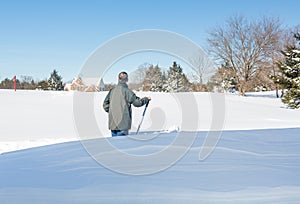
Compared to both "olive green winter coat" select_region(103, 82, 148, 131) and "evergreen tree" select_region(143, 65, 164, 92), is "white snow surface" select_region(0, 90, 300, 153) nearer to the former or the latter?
"evergreen tree" select_region(143, 65, 164, 92)

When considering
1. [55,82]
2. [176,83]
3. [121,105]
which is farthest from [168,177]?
[55,82]

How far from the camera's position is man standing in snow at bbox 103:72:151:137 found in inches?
238

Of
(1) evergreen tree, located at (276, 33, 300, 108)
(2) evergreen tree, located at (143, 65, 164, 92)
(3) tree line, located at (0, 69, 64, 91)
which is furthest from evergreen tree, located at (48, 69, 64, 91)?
(1) evergreen tree, located at (276, 33, 300, 108)

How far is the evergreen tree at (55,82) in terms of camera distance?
51.7m

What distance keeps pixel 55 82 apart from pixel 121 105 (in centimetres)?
4940

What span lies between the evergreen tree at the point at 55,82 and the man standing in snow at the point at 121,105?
156 ft

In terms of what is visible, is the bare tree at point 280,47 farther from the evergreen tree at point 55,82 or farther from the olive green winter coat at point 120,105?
the evergreen tree at point 55,82

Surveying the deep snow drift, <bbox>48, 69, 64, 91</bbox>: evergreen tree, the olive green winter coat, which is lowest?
the deep snow drift

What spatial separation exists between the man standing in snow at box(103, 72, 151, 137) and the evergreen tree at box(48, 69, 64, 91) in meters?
47.7

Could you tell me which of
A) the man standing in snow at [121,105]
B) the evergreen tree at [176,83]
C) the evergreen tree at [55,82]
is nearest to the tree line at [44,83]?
the evergreen tree at [55,82]

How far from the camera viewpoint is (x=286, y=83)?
20.8 metres

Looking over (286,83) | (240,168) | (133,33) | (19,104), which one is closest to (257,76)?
(286,83)

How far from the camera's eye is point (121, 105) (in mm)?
6039

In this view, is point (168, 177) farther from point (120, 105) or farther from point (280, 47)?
point (280, 47)
